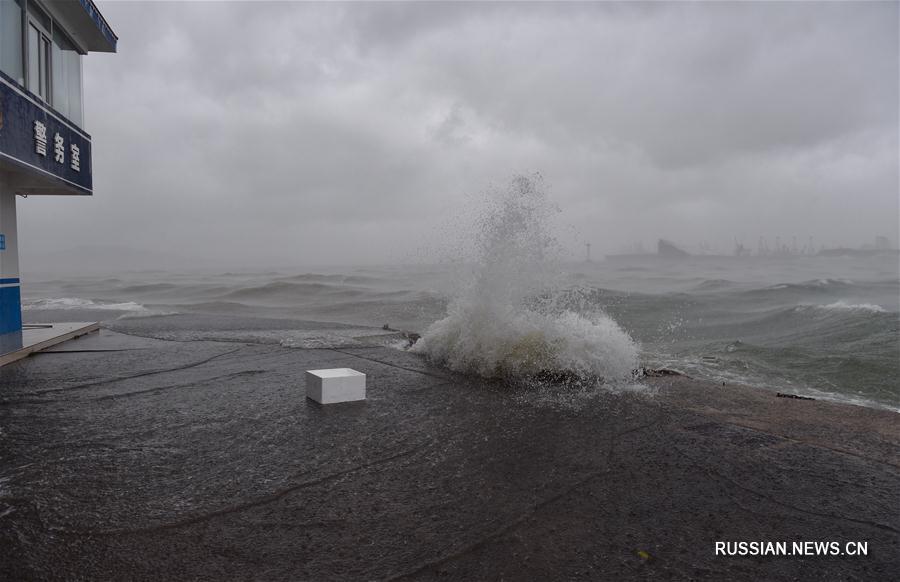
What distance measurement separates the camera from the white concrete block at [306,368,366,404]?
17.3 ft

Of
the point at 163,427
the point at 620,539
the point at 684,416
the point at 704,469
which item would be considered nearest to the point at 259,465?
the point at 163,427

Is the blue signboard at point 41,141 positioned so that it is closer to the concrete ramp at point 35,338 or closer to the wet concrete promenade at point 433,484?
the concrete ramp at point 35,338

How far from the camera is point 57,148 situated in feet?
28.9

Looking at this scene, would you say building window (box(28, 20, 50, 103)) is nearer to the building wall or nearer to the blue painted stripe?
the building wall

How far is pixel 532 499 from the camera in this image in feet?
10.7

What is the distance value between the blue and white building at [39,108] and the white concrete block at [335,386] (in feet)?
18.0

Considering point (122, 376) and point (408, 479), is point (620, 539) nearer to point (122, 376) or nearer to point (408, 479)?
point (408, 479)

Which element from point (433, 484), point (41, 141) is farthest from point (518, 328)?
point (41, 141)

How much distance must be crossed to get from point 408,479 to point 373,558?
939 millimetres

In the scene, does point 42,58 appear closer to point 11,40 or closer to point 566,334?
point 11,40

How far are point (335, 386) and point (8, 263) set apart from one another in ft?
24.3

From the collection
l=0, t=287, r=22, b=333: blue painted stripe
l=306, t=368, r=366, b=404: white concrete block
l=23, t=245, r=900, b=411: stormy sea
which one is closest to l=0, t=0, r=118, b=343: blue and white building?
l=0, t=287, r=22, b=333: blue painted stripe

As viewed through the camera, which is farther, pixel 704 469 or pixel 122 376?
pixel 122 376

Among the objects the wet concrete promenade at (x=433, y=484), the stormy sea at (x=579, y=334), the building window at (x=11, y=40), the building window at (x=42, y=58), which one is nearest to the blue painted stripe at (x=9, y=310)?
the stormy sea at (x=579, y=334)
